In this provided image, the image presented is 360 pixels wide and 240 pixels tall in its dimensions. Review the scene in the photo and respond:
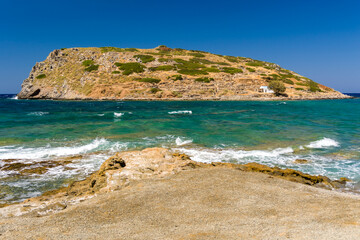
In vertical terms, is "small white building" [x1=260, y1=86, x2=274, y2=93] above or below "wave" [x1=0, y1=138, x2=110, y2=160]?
above

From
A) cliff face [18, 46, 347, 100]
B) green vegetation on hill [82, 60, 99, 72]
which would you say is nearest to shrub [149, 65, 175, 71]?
cliff face [18, 46, 347, 100]

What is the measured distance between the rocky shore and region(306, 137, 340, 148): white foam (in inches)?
294

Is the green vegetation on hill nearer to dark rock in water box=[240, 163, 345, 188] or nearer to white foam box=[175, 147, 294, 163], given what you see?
white foam box=[175, 147, 294, 163]

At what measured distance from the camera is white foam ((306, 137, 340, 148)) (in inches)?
667

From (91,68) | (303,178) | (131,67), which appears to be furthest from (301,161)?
(91,68)

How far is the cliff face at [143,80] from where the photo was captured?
78.2 meters

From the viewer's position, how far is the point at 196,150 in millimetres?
16312

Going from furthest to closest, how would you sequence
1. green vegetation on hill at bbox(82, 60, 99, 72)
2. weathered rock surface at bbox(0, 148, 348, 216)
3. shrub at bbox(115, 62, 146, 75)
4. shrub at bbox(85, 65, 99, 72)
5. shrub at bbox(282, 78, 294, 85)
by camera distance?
shrub at bbox(282, 78, 294, 85), green vegetation on hill at bbox(82, 60, 99, 72), shrub at bbox(85, 65, 99, 72), shrub at bbox(115, 62, 146, 75), weathered rock surface at bbox(0, 148, 348, 216)

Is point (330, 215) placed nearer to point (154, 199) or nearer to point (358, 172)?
point (154, 199)

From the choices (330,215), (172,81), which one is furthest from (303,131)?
(172,81)

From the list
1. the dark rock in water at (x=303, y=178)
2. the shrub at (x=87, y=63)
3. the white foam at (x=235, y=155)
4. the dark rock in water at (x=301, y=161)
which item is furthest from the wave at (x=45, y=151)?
the shrub at (x=87, y=63)

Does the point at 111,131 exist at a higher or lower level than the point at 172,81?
lower

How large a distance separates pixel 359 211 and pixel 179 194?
5448 mm

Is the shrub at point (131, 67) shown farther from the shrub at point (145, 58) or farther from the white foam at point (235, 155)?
the white foam at point (235, 155)
